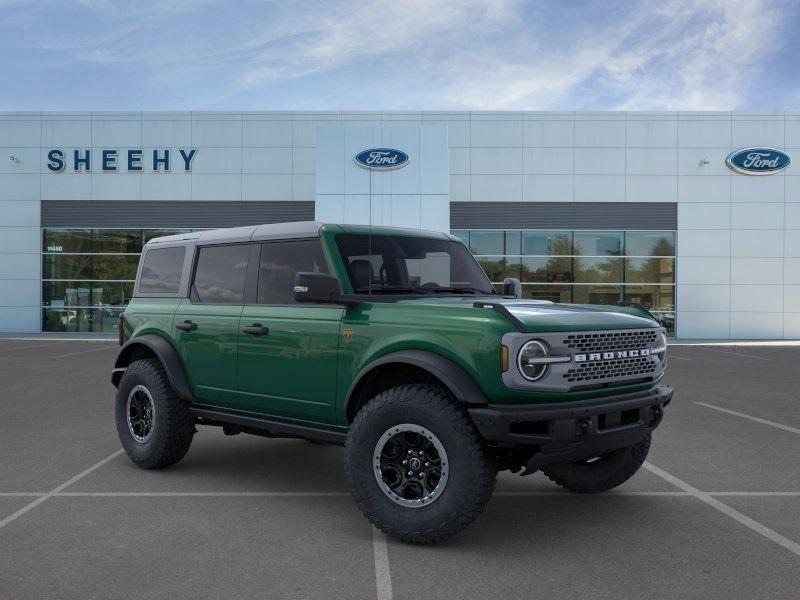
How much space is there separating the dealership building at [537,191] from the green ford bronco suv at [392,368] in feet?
69.7

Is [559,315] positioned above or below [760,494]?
above

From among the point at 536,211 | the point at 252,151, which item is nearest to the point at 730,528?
the point at 536,211

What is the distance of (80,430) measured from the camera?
7.86 metres

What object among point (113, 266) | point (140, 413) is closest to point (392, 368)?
point (140, 413)

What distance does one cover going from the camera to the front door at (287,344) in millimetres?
4781

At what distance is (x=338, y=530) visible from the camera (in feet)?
14.8

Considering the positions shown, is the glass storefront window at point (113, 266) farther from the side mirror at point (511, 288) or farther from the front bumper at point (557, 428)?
the front bumper at point (557, 428)

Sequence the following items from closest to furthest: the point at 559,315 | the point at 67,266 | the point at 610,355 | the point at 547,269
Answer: the point at 559,315 < the point at 610,355 < the point at 547,269 < the point at 67,266

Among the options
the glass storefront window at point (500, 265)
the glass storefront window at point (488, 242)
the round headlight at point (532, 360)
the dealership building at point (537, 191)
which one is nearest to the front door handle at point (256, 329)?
the round headlight at point (532, 360)

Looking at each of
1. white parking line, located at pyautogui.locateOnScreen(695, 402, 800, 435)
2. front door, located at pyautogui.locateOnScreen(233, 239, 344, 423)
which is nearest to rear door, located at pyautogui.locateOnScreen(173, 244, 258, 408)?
front door, located at pyautogui.locateOnScreen(233, 239, 344, 423)

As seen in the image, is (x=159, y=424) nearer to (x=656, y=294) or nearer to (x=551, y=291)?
(x=551, y=291)

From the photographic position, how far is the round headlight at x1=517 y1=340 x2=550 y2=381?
13.0 ft

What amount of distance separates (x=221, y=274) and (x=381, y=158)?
2032cm

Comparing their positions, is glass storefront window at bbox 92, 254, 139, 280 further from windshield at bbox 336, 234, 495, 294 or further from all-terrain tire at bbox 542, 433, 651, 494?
all-terrain tire at bbox 542, 433, 651, 494
